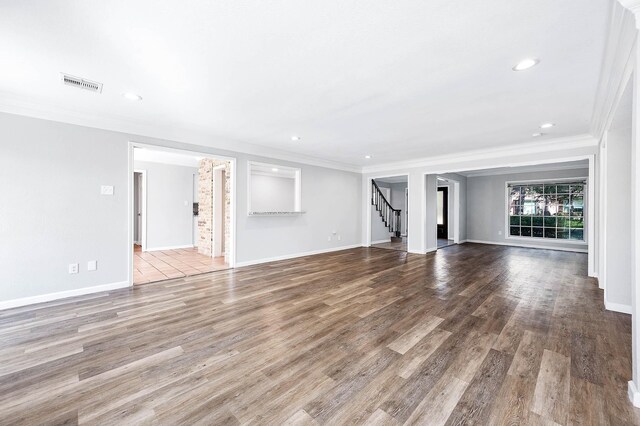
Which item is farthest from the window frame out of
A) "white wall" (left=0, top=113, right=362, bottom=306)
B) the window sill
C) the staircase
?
"white wall" (left=0, top=113, right=362, bottom=306)

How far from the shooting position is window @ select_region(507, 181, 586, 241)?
760 cm

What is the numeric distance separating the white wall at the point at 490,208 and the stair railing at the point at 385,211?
2396mm

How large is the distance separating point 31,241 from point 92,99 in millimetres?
1903

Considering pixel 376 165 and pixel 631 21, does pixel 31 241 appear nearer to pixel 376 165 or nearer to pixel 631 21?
pixel 631 21

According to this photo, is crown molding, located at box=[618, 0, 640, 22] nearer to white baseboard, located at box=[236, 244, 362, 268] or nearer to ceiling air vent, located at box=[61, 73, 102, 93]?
ceiling air vent, located at box=[61, 73, 102, 93]

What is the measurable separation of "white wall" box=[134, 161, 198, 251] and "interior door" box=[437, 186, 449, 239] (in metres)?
8.48

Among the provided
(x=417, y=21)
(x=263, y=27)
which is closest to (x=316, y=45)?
(x=263, y=27)

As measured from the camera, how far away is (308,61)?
2342 mm

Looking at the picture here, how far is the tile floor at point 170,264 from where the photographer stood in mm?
4672

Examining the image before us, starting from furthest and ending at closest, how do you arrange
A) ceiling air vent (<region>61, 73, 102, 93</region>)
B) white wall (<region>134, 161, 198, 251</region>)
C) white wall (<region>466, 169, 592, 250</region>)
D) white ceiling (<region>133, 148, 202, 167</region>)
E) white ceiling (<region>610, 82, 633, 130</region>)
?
white wall (<region>466, 169, 592, 250</region>) < white wall (<region>134, 161, 198, 251</region>) < white ceiling (<region>133, 148, 202, 167</region>) < ceiling air vent (<region>61, 73, 102, 93</region>) < white ceiling (<region>610, 82, 633, 130</region>)

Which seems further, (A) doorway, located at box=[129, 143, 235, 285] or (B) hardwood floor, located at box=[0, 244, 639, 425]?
(A) doorway, located at box=[129, 143, 235, 285]

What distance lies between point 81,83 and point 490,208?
1019cm

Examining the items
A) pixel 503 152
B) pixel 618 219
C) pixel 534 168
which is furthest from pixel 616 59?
pixel 534 168

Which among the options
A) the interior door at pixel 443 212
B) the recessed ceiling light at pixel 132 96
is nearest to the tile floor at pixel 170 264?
the recessed ceiling light at pixel 132 96
